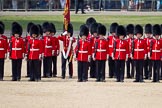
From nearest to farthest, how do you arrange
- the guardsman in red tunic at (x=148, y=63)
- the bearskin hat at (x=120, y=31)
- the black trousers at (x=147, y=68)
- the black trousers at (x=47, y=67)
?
the bearskin hat at (x=120, y=31), the guardsman in red tunic at (x=148, y=63), the black trousers at (x=147, y=68), the black trousers at (x=47, y=67)

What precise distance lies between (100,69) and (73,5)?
30.7 metres

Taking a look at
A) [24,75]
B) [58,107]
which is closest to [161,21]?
[24,75]

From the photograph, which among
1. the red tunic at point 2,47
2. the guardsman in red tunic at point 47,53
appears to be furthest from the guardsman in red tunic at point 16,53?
the guardsman in red tunic at point 47,53

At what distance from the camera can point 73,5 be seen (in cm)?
5053

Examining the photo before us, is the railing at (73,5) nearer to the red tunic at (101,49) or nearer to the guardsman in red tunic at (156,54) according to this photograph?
the guardsman in red tunic at (156,54)

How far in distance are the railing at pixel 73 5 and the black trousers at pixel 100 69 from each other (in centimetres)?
2916

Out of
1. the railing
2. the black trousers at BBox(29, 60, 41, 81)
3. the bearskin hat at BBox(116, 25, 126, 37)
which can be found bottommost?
the black trousers at BBox(29, 60, 41, 81)

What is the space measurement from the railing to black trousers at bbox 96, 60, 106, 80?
29156mm

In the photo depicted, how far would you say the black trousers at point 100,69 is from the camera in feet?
65.7

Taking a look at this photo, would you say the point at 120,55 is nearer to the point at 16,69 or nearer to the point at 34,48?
the point at 34,48

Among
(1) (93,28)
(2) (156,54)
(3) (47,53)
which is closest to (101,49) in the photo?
(1) (93,28)

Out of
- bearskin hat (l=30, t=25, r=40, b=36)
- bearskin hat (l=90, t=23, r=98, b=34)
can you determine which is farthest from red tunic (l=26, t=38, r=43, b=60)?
bearskin hat (l=90, t=23, r=98, b=34)

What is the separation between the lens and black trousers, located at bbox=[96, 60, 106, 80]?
65.7ft

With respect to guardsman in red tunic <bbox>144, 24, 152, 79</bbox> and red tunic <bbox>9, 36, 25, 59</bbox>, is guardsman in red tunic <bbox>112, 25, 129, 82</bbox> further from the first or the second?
red tunic <bbox>9, 36, 25, 59</bbox>
